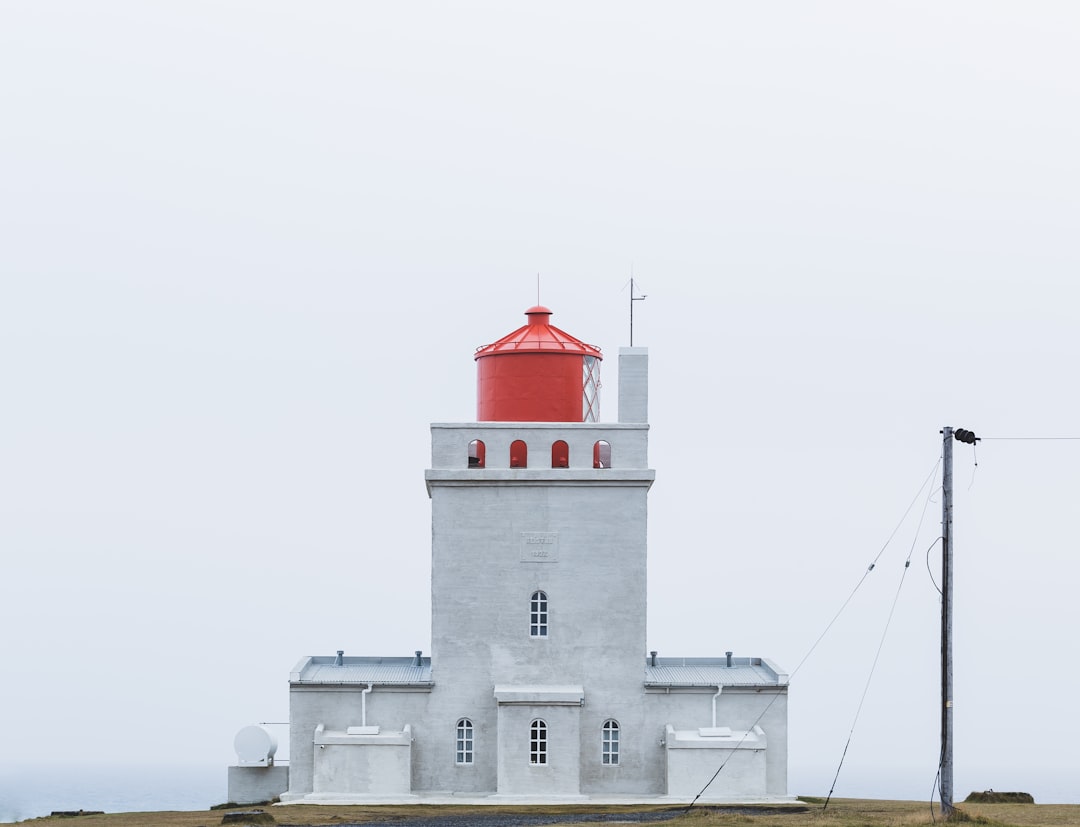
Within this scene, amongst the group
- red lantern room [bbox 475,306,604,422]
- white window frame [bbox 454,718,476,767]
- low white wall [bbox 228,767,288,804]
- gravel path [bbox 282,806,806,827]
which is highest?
red lantern room [bbox 475,306,604,422]

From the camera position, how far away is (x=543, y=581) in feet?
144

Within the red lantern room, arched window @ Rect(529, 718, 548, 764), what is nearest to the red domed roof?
the red lantern room

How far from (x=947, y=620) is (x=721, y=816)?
660 centimetres

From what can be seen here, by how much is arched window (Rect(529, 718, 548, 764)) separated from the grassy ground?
7.91 ft

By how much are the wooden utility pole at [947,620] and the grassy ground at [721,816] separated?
889mm

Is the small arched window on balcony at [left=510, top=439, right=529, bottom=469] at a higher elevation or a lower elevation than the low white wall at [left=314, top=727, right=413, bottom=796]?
higher

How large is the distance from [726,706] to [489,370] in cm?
1067

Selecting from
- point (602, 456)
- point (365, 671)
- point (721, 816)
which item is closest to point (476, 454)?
point (602, 456)

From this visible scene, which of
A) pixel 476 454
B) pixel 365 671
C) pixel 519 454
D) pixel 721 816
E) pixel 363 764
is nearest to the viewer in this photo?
pixel 721 816

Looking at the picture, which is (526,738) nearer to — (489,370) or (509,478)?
(509,478)

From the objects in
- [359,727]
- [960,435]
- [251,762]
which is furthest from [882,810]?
[251,762]

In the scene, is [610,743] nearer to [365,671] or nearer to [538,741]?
[538,741]

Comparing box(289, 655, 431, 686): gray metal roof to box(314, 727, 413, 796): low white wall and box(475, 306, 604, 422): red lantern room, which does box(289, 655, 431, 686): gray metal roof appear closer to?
box(314, 727, 413, 796): low white wall

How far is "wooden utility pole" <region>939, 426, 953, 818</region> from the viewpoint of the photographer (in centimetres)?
3459
